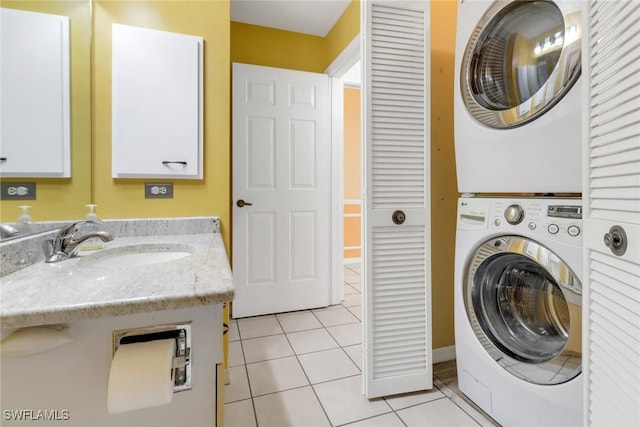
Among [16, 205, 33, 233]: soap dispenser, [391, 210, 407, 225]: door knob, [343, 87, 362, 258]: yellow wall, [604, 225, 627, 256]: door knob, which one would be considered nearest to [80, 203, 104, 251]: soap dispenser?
[16, 205, 33, 233]: soap dispenser

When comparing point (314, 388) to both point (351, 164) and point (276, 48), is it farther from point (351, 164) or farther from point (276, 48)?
point (351, 164)

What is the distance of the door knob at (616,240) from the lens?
1.91 feet

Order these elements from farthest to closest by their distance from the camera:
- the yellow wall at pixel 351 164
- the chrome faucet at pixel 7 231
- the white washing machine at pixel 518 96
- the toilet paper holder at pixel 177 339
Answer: the yellow wall at pixel 351 164
the white washing machine at pixel 518 96
the chrome faucet at pixel 7 231
the toilet paper holder at pixel 177 339

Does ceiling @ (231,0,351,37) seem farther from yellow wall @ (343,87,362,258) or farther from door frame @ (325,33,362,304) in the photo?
yellow wall @ (343,87,362,258)

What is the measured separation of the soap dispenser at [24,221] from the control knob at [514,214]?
1614 millimetres

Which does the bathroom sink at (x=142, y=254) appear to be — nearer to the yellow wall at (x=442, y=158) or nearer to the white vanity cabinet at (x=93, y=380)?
the white vanity cabinet at (x=93, y=380)

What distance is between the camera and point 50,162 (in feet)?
3.45

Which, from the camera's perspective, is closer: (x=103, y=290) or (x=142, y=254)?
(x=103, y=290)

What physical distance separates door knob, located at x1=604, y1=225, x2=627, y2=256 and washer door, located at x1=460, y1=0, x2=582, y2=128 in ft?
1.75

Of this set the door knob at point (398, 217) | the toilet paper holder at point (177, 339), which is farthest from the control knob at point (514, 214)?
the toilet paper holder at point (177, 339)

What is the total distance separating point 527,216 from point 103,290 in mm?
1270

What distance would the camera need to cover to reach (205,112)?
146 centimetres

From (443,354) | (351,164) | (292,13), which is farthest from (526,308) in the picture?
(351,164)

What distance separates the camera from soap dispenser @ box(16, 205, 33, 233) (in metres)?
0.90
